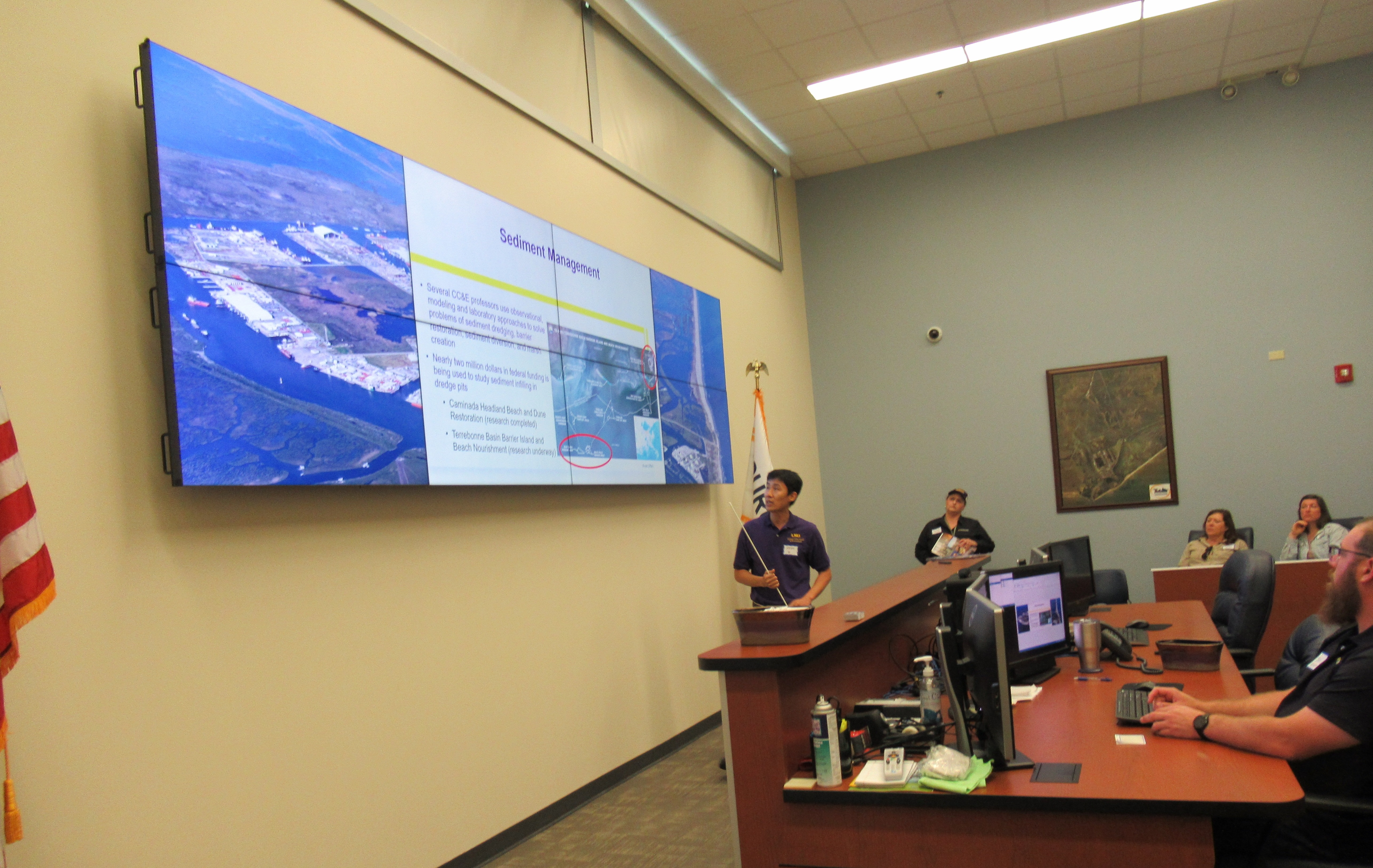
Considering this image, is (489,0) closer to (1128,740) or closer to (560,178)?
(560,178)

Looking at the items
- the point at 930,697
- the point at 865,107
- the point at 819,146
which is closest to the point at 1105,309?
the point at 865,107

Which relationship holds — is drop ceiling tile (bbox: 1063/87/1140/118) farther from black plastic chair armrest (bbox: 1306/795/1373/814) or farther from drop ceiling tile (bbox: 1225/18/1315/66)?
black plastic chair armrest (bbox: 1306/795/1373/814)

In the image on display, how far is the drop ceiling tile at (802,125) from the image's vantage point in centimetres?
704

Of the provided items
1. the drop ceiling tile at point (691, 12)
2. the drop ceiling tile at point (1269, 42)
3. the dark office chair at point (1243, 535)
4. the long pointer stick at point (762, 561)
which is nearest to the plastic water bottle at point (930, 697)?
the long pointer stick at point (762, 561)

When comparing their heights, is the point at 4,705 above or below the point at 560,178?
below

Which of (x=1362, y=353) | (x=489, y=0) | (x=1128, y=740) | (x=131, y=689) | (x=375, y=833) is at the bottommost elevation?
(x=375, y=833)

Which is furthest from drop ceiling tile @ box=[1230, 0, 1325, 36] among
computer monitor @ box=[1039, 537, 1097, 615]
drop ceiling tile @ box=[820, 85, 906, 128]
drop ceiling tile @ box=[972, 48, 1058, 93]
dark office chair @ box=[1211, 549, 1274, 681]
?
computer monitor @ box=[1039, 537, 1097, 615]

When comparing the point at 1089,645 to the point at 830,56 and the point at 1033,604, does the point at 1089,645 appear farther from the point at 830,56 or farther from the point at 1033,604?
the point at 830,56

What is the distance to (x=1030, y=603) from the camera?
11.5 feet

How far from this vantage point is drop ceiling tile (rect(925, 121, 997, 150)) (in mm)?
7598

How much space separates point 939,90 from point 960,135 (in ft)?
3.24

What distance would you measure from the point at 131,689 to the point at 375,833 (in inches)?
39.9

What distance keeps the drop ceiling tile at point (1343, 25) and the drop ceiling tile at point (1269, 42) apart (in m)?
0.06

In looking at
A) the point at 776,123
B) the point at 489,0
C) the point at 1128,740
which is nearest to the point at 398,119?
the point at 489,0
